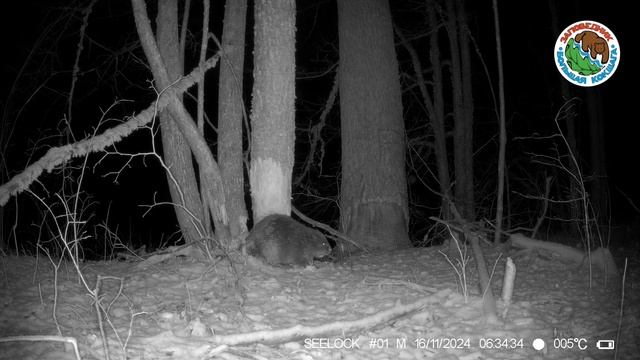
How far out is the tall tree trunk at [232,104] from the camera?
6.44m

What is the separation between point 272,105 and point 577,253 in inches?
129

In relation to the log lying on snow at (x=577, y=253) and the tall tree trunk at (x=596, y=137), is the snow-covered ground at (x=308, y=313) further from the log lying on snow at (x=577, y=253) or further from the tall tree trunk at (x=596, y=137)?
the tall tree trunk at (x=596, y=137)

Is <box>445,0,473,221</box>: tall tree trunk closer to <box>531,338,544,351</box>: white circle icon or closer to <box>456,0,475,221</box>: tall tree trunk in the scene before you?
<box>456,0,475,221</box>: tall tree trunk

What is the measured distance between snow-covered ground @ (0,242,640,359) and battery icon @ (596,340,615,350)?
0.04 metres

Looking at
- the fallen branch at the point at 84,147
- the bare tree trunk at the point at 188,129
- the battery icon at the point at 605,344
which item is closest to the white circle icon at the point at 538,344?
the battery icon at the point at 605,344

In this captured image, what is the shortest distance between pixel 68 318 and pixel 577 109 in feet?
47.2

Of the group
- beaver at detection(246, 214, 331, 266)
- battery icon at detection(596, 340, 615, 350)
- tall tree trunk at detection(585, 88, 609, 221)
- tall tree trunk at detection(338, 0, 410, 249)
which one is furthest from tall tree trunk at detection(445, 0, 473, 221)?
battery icon at detection(596, 340, 615, 350)

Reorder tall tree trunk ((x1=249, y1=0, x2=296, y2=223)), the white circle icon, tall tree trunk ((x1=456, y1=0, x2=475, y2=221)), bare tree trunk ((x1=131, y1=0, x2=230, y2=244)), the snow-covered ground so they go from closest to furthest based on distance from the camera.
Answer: the snow-covered ground
the white circle icon
bare tree trunk ((x1=131, y1=0, x2=230, y2=244))
tall tree trunk ((x1=249, y1=0, x2=296, y2=223))
tall tree trunk ((x1=456, y1=0, x2=475, y2=221))

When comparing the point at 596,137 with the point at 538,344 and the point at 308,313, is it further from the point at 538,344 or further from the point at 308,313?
the point at 308,313

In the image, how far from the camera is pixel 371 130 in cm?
754

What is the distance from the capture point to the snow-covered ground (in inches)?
141

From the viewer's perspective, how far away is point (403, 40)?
36.6ft
